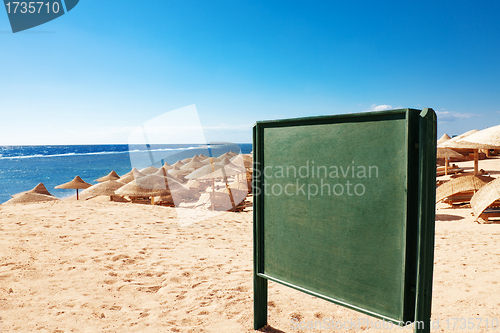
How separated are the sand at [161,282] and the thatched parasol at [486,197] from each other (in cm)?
95

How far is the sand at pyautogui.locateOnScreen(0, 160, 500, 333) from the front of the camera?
2453 millimetres

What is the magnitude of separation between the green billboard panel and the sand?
0.83m

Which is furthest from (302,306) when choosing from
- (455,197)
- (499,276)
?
(455,197)

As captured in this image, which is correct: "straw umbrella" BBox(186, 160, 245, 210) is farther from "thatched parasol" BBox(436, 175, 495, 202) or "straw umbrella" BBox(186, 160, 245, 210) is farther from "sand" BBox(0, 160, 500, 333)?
"thatched parasol" BBox(436, 175, 495, 202)

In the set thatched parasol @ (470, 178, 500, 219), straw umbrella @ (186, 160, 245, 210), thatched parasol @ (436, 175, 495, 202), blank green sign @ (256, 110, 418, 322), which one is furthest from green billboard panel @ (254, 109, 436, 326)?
straw umbrella @ (186, 160, 245, 210)

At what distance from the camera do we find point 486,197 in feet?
22.1

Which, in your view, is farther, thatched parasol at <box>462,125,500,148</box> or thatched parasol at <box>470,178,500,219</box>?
thatched parasol at <box>462,125,500,148</box>

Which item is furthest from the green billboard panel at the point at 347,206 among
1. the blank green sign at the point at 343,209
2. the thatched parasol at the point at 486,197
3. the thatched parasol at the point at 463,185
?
the thatched parasol at the point at 463,185

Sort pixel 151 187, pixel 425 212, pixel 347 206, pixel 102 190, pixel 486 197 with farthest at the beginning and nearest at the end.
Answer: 1. pixel 102 190
2. pixel 151 187
3. pixel 486 197
4. pixel 347 206
5. pixel 425 212

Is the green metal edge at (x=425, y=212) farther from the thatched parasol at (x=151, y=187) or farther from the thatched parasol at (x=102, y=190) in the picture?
the thatched parasol at (x=102, y=190)

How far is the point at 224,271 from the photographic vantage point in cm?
369

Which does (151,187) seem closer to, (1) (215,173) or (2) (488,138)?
(1) (215,173)

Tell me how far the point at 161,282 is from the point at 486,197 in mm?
7637

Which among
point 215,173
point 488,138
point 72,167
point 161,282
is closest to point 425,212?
point 161,282
